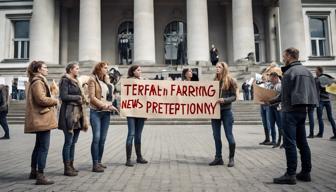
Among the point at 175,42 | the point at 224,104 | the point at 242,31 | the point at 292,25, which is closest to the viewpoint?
the point at 224,104

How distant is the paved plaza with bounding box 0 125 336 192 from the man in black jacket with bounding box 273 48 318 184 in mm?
346

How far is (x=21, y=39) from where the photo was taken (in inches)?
1435

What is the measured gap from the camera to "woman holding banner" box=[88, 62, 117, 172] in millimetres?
6945

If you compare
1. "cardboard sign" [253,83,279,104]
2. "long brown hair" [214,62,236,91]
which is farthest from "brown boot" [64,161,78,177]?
"cardboard sign" [253,83,279,104]

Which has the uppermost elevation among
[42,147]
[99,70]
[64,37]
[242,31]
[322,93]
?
[64,37]

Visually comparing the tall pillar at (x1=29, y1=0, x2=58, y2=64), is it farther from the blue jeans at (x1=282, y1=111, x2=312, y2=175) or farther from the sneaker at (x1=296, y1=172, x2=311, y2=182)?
the sneaker at (x1=296, y1=172, x2=311, y2=182)

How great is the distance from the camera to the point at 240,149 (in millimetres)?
9852

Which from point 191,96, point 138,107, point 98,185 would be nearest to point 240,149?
point 191,96

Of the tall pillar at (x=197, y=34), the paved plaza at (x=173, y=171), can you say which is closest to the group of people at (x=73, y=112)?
the paved plaza at (x=173, y=171)

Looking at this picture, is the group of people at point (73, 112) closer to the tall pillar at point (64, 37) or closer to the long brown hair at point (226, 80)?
the long brown hair at point (226, 80)

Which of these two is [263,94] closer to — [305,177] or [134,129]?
[134,129]

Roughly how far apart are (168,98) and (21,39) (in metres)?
32.2

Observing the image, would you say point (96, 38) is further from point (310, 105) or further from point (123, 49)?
point (310, 105)

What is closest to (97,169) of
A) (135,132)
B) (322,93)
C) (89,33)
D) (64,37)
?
(135,132)
